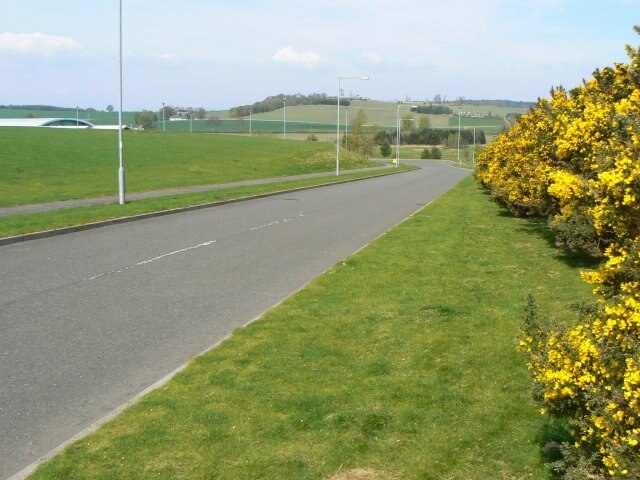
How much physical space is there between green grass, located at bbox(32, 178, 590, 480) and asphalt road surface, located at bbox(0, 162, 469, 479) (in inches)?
20.5

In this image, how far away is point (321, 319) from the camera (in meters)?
8.86

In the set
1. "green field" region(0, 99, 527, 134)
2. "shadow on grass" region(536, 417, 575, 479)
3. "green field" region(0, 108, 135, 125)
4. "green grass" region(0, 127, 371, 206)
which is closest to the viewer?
"shadow on grass" region(536, 417, 575, 479)

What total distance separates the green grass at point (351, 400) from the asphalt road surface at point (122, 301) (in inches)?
20.5

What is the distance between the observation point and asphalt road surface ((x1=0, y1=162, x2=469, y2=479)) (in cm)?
611

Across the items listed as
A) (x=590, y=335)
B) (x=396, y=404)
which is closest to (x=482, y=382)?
(x=396, y=404)

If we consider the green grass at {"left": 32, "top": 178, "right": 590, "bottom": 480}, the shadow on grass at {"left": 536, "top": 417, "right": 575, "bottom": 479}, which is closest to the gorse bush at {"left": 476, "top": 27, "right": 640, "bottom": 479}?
the shadow on grass at {"left": 536, "top": 417, "right": 575, "bottom": 479}

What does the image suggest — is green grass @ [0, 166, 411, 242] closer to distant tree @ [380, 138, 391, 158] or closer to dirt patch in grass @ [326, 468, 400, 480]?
dirt patch in grass @ [326, 468, 400, 480]

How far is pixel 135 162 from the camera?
51062mm

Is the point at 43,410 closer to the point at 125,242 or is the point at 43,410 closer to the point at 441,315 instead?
the point at 441,315

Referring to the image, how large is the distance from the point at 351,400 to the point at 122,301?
17.0ft

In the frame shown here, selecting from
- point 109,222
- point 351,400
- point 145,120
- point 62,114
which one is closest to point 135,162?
point 109,222

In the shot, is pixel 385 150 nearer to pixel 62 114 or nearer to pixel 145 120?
pixel 145 120

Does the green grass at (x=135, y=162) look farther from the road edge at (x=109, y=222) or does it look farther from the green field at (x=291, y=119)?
the green field at (x=291, y=119)

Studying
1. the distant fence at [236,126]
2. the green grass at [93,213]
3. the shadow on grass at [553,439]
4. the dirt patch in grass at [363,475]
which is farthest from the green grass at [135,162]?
the distant fence at [236,126]
